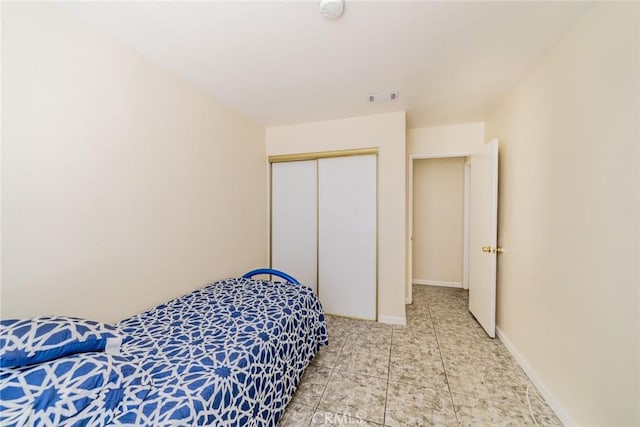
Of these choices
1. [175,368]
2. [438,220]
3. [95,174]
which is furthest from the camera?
[438,220]

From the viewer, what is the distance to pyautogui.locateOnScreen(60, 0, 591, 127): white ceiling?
140cm

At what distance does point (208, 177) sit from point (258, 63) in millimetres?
1144

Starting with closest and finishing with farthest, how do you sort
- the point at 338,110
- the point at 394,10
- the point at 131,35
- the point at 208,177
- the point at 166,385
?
the point at 166,385 → the point at 394,10 → the point at 131,35 → the point at 208,177 → the point at 338,110

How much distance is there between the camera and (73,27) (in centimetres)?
144

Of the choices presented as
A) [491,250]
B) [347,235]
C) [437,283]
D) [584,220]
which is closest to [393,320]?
[347,235]

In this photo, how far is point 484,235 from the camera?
105 inches

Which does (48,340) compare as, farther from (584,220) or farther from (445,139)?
(445,139)

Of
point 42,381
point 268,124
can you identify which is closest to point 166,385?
point 42,381

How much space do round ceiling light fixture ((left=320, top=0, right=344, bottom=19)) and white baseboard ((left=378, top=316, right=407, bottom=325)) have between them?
9.53 feet

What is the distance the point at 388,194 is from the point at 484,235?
110 centimetres

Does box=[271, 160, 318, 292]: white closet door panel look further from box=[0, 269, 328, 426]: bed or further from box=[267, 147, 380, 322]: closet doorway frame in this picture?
box=[0, 269, 328, 426]: bed

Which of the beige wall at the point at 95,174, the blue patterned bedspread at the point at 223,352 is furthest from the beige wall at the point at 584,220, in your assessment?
the beige wall at the point at 95,174

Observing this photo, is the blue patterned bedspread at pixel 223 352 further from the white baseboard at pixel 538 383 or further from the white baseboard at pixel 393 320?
the white baseboard at pixel 538 383

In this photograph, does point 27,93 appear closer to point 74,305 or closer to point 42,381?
point 74,305
